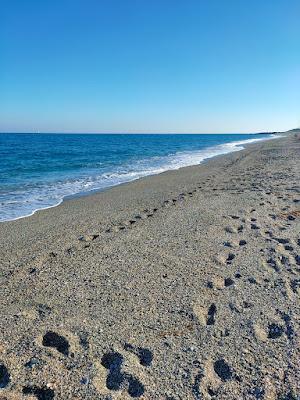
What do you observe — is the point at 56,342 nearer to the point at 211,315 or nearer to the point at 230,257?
the point at 211,315

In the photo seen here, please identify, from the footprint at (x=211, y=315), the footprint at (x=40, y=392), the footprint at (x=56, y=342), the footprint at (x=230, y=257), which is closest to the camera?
the footprint at (x=40, y=392)

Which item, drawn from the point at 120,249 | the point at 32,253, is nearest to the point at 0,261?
the point at 32,253

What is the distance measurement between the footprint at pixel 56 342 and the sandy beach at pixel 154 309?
2 centimetres

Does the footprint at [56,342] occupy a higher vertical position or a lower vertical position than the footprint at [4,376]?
lower

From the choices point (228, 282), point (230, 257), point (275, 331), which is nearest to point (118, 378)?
point (275, 331)

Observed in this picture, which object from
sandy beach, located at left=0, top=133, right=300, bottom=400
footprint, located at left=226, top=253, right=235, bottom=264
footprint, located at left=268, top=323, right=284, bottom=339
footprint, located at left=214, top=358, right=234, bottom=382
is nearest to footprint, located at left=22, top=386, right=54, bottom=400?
sandy beach, located at left=0, top=133, right=300, bottom=400

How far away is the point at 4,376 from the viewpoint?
3.21 metres

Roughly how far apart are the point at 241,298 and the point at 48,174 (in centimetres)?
1959

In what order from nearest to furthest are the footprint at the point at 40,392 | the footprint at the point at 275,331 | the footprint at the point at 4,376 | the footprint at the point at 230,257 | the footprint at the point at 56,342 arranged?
the footprint at the point at 40,392, the footprint at the point at 4,376, the footprint at the point at 56,342, the footprint at the point at 275,331, the footprint at the point at 230,257

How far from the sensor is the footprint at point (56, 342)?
11.8 ft

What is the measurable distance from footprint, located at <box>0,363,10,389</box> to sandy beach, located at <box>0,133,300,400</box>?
0.01 m

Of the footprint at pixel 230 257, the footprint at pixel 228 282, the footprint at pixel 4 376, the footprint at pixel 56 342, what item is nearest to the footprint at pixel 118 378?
the footprint at pixel 56 342

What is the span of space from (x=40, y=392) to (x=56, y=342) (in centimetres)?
72

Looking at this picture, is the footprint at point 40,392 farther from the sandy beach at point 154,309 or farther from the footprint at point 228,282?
the footprint at point 228,282
